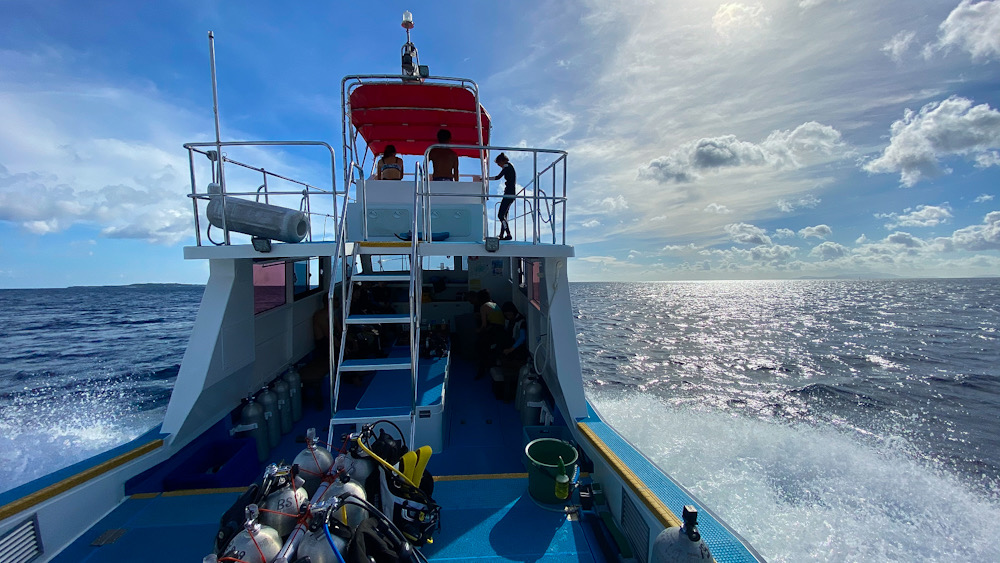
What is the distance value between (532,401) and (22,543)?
13.3 feet

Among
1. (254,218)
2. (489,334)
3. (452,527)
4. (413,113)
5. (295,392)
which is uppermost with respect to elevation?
(413,113)

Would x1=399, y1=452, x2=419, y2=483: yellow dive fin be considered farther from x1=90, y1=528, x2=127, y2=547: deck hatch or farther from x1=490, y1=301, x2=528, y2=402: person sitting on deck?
x1=490, y1=301, x2=528, y2=402: person sitting on deck

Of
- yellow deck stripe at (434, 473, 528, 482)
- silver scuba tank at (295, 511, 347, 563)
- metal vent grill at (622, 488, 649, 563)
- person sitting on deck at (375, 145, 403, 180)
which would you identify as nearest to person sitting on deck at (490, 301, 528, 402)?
yellow deck stripe at (434, 473, 528, 482)

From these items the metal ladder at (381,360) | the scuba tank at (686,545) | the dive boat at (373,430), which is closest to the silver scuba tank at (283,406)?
the dive boat at (373,430)

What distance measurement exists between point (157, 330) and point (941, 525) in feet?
98.1

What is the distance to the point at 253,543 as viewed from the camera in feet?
6.69

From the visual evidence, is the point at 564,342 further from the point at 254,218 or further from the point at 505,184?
the point at 254,218

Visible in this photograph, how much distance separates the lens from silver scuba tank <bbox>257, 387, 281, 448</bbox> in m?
4.57

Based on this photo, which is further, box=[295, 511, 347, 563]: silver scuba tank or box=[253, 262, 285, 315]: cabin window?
Answer: box=[253, 262, 285, 315]: cabin window

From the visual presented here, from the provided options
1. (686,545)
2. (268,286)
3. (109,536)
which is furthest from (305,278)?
(686,545)

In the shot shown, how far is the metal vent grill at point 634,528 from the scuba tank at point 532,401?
2030 mm

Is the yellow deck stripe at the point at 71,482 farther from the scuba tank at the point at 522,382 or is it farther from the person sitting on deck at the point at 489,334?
the person sitting on deck at the point at 489,334

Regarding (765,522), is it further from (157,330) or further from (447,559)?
(157,330)

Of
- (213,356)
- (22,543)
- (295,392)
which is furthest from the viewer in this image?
(295,392)
